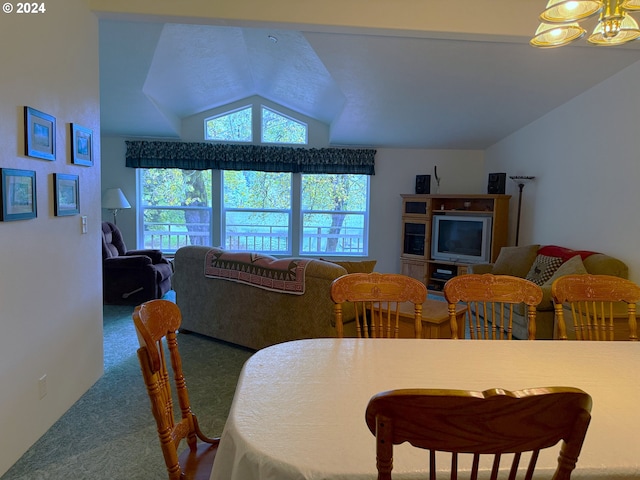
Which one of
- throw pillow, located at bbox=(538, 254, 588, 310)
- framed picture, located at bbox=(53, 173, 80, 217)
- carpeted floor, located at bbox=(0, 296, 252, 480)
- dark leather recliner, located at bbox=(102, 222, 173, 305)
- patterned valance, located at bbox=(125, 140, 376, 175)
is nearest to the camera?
carpeted floor, located at bbox=(0, 296, 252, 480)

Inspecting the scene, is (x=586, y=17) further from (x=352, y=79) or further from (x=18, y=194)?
(x=352, y=79)

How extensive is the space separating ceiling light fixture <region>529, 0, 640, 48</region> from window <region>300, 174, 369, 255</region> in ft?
16.6

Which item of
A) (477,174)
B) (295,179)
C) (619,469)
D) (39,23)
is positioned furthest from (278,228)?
(619,469)

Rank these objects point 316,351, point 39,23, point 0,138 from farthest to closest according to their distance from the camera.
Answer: point 39,23 → point 0,138 → point 316,351

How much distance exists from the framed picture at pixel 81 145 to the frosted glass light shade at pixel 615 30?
2.69 m

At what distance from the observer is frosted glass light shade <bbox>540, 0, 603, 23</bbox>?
4.50 ft

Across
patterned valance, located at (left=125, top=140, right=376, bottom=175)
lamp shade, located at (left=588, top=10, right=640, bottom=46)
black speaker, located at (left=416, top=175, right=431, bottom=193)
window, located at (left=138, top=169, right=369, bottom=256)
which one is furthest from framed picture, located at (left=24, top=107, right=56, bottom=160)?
black speaker, located at (left=416, top=175, right=431, bottom=193)

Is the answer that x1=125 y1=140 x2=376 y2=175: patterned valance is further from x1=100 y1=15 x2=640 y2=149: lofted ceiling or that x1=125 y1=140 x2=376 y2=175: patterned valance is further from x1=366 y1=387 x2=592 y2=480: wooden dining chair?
x1=366 y1=387 x2=592 y2=480: wooden dining chair

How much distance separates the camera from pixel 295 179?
6570 millimetres

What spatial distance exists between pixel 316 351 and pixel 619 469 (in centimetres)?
92

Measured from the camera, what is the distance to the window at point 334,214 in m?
6.66

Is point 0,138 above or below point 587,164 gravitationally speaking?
below

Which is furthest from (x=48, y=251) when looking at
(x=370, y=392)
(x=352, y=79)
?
(x=352, y=79)

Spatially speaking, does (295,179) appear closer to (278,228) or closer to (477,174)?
(278,228)
